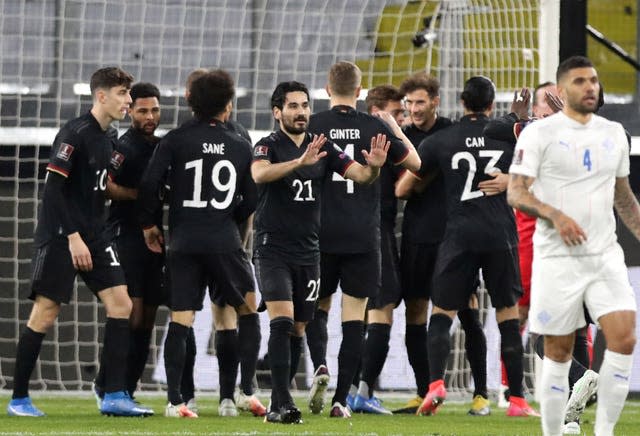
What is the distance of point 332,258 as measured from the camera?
28.2 feet

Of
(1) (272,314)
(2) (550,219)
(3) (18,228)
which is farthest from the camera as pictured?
(3) (18,228)

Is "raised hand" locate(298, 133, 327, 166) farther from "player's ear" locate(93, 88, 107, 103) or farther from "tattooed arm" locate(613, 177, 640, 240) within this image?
"tattooed arm" locate(613, 177, 640, 240)

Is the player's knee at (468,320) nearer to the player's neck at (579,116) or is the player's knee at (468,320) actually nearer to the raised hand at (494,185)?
→ the raised hand at (494,185)

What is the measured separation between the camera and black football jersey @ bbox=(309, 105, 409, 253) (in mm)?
8539

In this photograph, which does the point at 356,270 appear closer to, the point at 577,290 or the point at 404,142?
the point at 404,142

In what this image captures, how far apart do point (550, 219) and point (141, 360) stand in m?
3.56

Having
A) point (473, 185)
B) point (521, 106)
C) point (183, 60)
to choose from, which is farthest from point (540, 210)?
point (183, 60)

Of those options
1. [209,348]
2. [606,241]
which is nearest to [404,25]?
[209,348]

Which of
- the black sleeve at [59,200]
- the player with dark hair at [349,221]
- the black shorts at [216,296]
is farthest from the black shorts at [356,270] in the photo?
the black sleeve at [59,200]

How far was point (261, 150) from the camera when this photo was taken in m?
8.03

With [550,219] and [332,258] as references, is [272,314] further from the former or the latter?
[550,219]

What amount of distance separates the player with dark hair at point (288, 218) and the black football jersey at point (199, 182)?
0.77 feet

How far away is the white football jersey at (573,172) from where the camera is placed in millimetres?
6504

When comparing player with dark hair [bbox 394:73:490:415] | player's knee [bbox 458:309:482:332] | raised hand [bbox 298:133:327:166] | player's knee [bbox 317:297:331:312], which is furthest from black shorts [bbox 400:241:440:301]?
raised hand [bbox 298:133:327:166]
